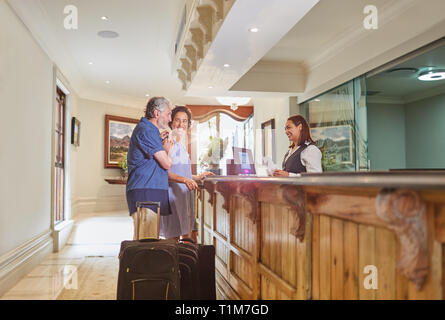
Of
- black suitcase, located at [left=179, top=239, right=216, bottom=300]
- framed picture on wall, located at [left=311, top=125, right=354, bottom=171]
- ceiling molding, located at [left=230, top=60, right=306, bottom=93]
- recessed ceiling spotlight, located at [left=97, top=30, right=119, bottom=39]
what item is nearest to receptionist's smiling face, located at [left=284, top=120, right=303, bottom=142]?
black suitcase, located at [left=179, top=239, right=216, bottom=300]

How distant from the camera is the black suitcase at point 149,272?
204 cm

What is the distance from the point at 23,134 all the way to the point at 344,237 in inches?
144

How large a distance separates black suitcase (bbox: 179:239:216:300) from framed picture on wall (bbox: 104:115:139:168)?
7.58m

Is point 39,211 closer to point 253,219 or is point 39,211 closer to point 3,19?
point 3,19

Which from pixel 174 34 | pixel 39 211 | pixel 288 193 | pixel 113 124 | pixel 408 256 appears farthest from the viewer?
pixel 113 124

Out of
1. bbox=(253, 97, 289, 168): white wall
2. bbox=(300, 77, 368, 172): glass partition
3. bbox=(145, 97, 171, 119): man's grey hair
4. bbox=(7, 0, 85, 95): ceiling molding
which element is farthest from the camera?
bbox=(253, 97, 289, 168): white wall

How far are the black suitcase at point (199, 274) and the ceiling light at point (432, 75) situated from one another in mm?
3630

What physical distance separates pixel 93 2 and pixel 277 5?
217 cm

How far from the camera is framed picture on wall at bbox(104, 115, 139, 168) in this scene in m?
9.46

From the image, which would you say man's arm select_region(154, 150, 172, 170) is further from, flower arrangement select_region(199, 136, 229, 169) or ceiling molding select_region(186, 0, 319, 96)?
flower arrangement select_region(199, 136, 229, 169)

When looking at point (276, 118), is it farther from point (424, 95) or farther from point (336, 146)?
point (424, 95)

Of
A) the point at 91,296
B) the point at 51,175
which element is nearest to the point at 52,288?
the point at 91,296

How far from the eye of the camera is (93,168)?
9211mm

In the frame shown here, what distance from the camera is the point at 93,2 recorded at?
4.13 meters
